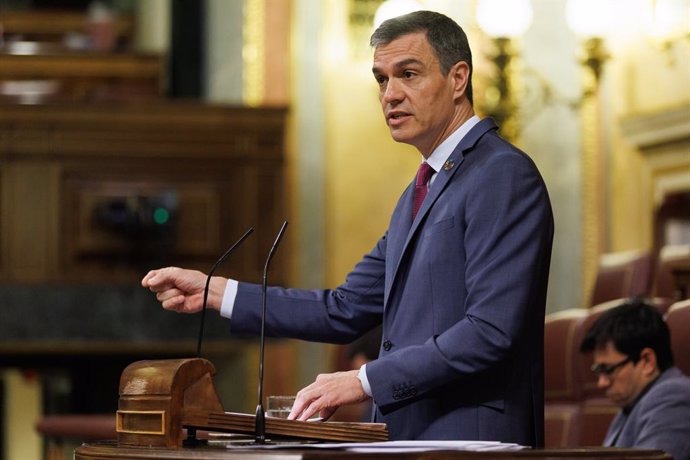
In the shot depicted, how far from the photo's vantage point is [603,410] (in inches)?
185

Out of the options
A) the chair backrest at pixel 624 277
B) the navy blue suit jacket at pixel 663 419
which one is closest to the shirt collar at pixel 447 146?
the navy blue suit jacket at pixel 663 419

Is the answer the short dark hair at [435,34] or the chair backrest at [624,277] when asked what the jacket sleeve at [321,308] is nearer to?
the short dark hair at [435,34]

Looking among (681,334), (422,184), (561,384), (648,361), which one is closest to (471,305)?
(422,184)

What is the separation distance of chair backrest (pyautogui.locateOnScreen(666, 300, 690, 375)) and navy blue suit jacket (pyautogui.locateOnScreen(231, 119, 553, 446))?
1.74 meters

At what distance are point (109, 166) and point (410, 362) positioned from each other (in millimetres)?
5836

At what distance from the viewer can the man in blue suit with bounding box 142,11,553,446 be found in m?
2.13

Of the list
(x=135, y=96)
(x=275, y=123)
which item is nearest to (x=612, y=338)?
(x=275, y=123)

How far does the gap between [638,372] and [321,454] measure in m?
2.21

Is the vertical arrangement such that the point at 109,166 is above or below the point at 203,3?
below

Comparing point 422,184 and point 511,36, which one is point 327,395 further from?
point 511,36

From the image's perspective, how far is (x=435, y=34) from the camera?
2.36m

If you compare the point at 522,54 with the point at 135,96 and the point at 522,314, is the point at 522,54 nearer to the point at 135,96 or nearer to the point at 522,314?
the point at 135,96

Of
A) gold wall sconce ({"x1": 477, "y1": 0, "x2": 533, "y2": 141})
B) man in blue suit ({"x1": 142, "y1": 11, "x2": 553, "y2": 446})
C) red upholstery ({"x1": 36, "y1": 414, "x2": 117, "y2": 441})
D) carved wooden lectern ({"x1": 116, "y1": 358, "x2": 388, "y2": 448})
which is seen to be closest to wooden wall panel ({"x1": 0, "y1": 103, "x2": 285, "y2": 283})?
gold wall sconce ({"x1": 477, "y1": 0, "x2": 533, "y2": 141})

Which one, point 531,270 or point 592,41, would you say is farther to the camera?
point 592,41
